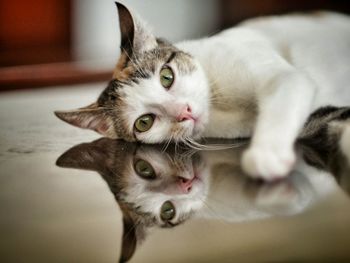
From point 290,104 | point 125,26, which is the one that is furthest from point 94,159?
point 290,104

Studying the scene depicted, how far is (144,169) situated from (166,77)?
26cm

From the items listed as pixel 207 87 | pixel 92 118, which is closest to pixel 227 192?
pixel 207 87

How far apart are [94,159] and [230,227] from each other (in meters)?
0.51

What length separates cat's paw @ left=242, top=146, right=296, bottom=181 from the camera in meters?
0.89

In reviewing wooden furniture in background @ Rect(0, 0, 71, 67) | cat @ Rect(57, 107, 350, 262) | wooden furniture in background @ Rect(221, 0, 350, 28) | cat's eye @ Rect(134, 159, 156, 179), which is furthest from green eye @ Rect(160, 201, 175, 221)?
wooden furniture in background @ Rect(0, 0, 71, 67)

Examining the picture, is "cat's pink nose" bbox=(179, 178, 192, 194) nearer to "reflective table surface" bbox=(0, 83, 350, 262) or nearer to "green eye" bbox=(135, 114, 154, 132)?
"reflective table surface" bbox=(0, 83, 350, 262)

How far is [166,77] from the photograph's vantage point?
1.24 m

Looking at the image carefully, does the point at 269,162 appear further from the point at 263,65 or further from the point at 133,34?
the point at 133,34

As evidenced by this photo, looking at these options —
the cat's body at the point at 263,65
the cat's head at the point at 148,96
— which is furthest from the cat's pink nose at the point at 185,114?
the cat's body at the point at 263,65

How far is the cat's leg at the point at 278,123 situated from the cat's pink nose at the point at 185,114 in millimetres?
165

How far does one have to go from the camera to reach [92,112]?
1336mm

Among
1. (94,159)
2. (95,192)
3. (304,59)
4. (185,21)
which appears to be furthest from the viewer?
(185,21)

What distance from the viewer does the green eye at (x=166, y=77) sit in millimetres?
1225

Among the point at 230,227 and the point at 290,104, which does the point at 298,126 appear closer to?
the point at 290,104
